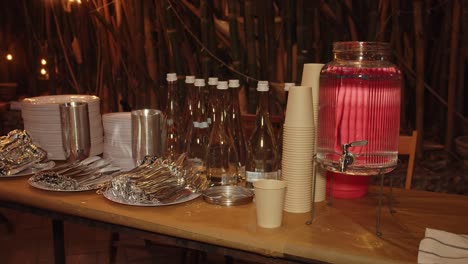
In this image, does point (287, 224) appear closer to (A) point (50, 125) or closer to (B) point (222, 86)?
(B) point (222, 86)

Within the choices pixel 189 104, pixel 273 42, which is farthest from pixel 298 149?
pixel 273 42

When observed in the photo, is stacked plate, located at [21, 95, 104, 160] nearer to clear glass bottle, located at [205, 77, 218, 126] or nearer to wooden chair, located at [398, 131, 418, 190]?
clear glass bottle, located at [205, 77, 218, 126]

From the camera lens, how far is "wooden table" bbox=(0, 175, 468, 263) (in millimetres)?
986

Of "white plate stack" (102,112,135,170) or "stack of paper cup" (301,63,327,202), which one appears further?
"white plate stack" (102,112,135,170)

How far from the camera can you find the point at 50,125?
1558mm

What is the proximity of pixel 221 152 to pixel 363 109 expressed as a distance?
47cm

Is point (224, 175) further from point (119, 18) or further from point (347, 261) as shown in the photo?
point (119, 18)

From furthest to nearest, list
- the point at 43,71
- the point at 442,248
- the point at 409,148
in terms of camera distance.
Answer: the point at 43,71
the point at 409,148
the point at 442,248

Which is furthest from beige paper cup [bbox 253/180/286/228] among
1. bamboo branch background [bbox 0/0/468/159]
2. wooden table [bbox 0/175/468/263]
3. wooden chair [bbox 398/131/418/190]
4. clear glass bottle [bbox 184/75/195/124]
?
bamboo branch background [bbox 0/0/468/159]

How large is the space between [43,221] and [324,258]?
94.8 inches

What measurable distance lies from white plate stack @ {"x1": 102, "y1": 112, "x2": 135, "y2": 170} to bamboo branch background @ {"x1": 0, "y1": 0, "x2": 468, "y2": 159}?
1.11 meters

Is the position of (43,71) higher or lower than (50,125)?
higher

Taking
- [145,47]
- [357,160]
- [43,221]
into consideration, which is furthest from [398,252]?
[43,221]

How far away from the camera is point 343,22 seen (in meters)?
2.52
